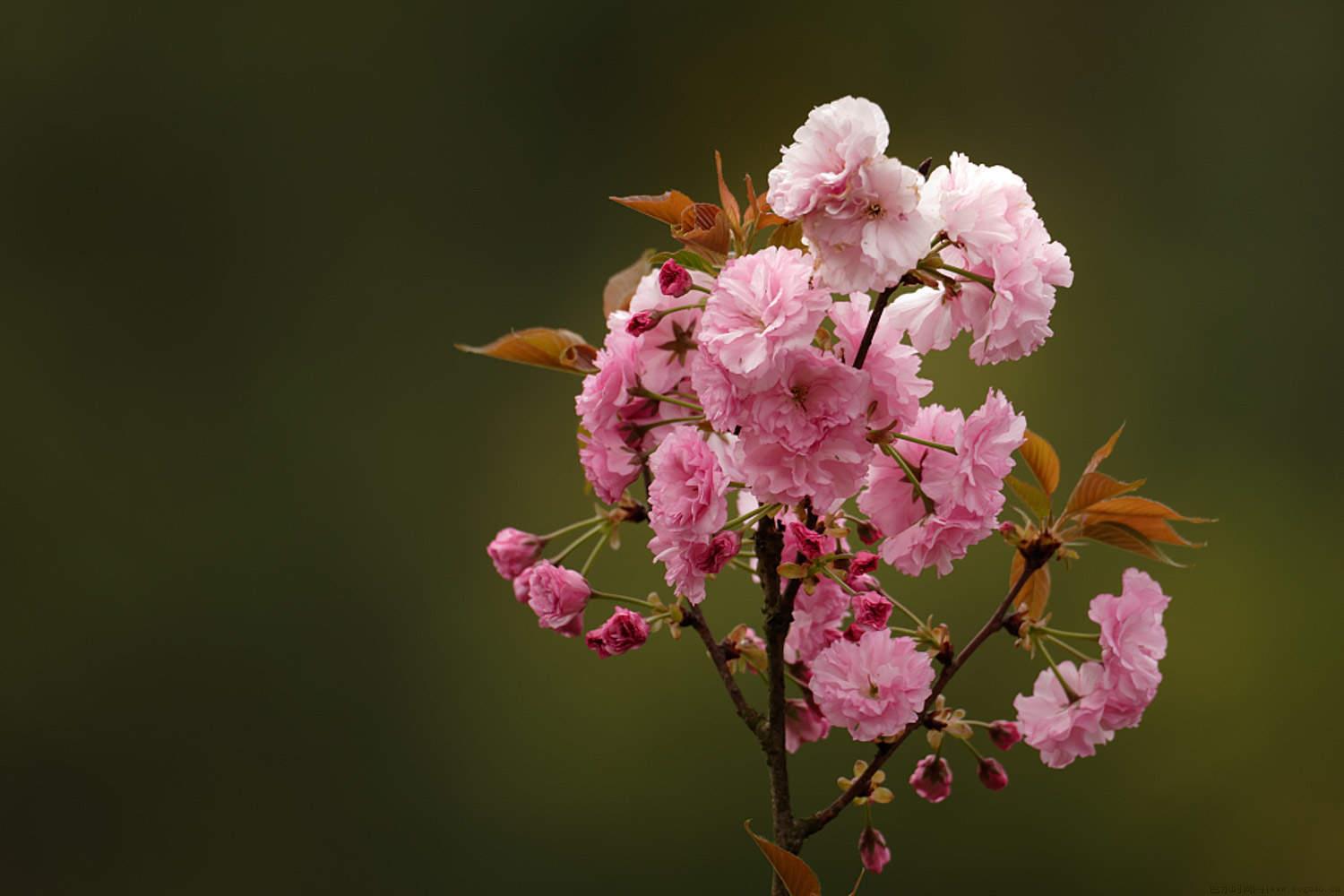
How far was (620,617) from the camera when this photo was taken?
86cm

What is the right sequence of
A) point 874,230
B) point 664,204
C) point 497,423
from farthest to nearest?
point 497,423, point 664,204, point 874,230

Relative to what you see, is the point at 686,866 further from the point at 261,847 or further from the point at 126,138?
the point at 126,138

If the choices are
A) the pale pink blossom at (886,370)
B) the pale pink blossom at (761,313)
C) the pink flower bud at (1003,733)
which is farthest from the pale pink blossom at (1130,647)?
the pale pink blossom at (761,313)

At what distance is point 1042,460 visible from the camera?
0.93m

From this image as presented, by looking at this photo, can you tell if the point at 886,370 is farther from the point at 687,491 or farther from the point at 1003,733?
the point at 1003,733

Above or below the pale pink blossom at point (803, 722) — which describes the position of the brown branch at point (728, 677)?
above

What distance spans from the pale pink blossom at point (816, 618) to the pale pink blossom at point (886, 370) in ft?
0.56

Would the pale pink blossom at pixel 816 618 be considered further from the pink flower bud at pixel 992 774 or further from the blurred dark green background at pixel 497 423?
the blurred dark green background at pixel 497 423

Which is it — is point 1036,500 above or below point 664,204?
below

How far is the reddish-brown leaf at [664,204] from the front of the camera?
2.76 ft

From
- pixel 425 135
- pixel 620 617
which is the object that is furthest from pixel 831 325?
pixel 425 135

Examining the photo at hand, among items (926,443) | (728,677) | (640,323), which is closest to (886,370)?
(926,443)

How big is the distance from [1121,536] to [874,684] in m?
0.21

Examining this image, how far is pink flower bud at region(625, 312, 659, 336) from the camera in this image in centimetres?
82
